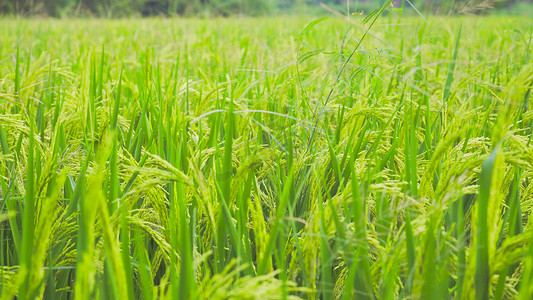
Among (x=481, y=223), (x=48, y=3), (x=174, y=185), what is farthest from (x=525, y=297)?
(x=48, y=3)

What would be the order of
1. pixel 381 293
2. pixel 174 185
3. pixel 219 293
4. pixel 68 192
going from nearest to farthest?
pixel 219 293 → pixel 381 293 → pixel 174 185 → pixel 68 192

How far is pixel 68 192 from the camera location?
29.0 inches

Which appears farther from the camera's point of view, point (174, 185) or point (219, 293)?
point (174, 185)

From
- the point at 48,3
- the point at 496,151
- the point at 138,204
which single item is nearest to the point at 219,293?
the point at 496,151

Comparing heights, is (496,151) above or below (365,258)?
above

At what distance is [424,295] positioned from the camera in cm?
45

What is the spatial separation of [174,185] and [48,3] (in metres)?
16.3

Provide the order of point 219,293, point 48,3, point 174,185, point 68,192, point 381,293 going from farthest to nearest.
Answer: point 48,3, point 68,192, point 174,185, point 381,293, point 219,293

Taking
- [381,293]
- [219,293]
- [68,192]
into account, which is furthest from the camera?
[68,192]

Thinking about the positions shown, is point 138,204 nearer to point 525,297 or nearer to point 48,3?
point 525,297

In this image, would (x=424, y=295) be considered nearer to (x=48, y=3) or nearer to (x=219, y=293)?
(x=219, y=293)

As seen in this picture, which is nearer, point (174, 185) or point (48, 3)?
point (174, 185)

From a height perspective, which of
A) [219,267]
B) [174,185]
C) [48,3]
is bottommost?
[219,267]

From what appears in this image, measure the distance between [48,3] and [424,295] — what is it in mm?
16563
